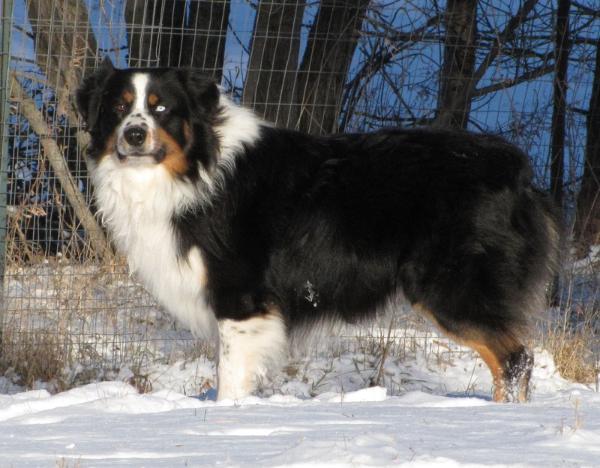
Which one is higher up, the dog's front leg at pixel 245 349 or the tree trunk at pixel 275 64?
the tree trunk at pixel 275 64

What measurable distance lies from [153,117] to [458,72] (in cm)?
356

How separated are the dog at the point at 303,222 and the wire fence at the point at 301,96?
79.8 inches

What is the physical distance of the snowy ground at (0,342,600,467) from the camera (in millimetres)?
2918

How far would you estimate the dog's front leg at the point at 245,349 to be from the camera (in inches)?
196

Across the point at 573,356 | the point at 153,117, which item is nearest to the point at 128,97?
the point at 153,117

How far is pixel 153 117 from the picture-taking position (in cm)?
487

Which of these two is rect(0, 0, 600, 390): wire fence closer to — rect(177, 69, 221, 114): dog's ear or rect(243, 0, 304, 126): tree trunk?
rect(243, 0, 304, 126): tree trunk

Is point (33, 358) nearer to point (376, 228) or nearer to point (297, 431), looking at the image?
point (376, 228)

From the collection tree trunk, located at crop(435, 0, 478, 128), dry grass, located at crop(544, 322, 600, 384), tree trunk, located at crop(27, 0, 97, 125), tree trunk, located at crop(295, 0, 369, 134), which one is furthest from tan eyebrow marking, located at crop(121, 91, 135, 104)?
dry grass, located at crop(544, 322, 600, 384)

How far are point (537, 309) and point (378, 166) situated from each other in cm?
116

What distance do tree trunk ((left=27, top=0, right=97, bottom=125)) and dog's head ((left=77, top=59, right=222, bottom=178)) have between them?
1.83 m

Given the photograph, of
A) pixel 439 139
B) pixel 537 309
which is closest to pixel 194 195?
pixel 439 139

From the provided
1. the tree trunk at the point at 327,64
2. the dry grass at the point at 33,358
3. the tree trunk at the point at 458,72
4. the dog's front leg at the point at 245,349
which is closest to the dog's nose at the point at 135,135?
the dog's front leg at the point at 245,349

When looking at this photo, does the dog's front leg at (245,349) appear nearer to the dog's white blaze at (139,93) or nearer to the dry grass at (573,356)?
the dog's white blaze at (139,93)
